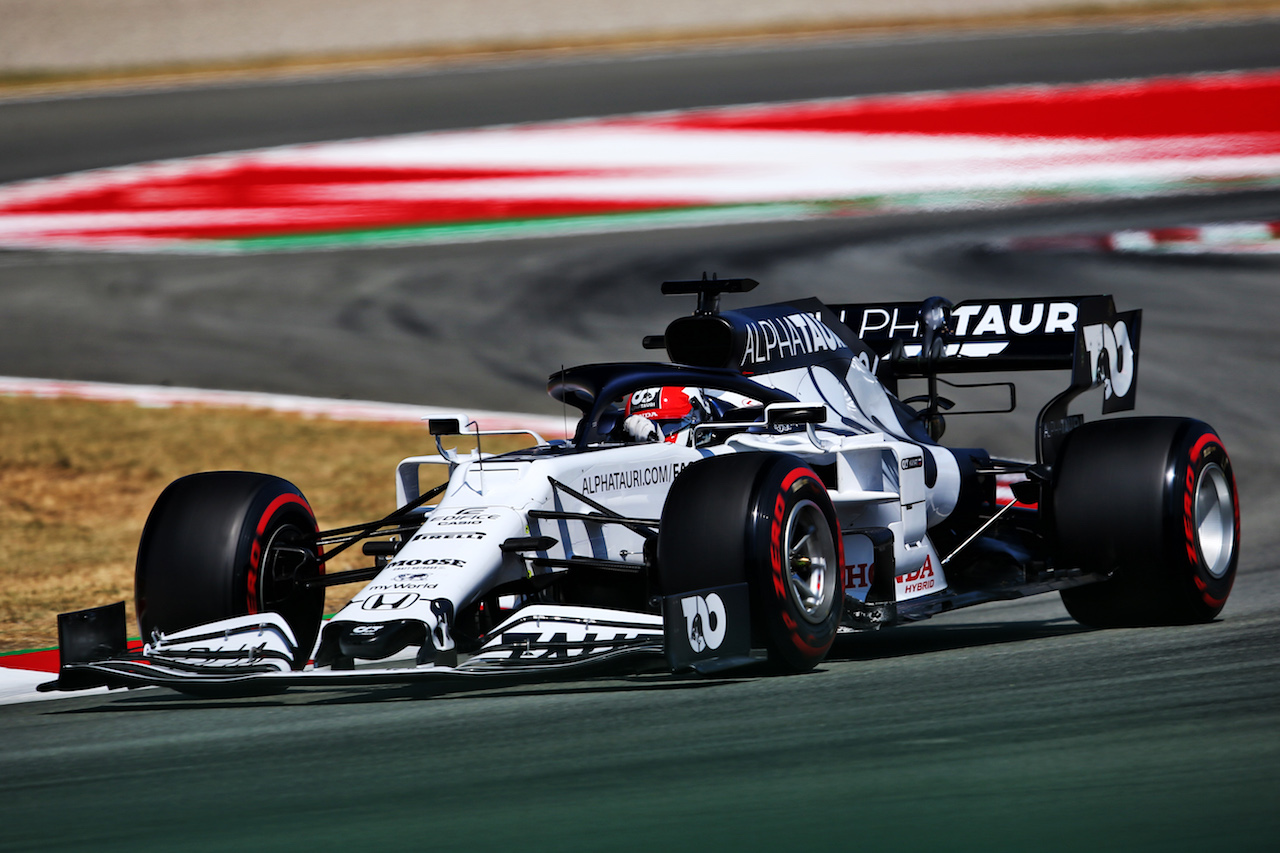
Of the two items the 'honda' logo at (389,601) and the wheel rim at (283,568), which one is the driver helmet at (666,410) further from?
the 'honda' logo at (389,601)

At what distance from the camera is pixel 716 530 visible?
6.31 meters

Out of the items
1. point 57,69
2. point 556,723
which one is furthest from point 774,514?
point 57,69

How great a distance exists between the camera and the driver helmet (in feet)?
24.6

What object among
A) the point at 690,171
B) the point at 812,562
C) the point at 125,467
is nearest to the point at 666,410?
the point at 812,562

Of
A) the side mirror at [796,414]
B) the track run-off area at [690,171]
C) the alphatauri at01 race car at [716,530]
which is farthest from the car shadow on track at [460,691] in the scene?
the track run-off area at [690,171]

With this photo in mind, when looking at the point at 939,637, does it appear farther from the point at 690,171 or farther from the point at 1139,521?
the point at 690,171

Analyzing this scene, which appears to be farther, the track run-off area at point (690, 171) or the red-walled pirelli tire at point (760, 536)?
the track run-off area at point (690, 171)

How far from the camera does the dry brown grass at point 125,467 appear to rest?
10.6 metres

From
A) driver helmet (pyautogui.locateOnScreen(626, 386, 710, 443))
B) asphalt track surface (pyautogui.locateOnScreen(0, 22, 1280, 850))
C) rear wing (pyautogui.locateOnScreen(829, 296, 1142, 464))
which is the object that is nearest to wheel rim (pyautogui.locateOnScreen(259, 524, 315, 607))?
asphalt track surface (pyautogui.locateOnScreen(0, 22, 1280, 850))

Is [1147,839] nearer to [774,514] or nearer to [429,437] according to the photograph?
[774,514]

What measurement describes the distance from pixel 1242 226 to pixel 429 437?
8026 millimetres

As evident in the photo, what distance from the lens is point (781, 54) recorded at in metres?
28.6

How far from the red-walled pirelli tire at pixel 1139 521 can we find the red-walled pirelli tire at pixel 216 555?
3136 mm

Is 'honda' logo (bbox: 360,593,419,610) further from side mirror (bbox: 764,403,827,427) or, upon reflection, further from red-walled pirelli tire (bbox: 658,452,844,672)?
side mirror (bbox: 764,403,827,427)
